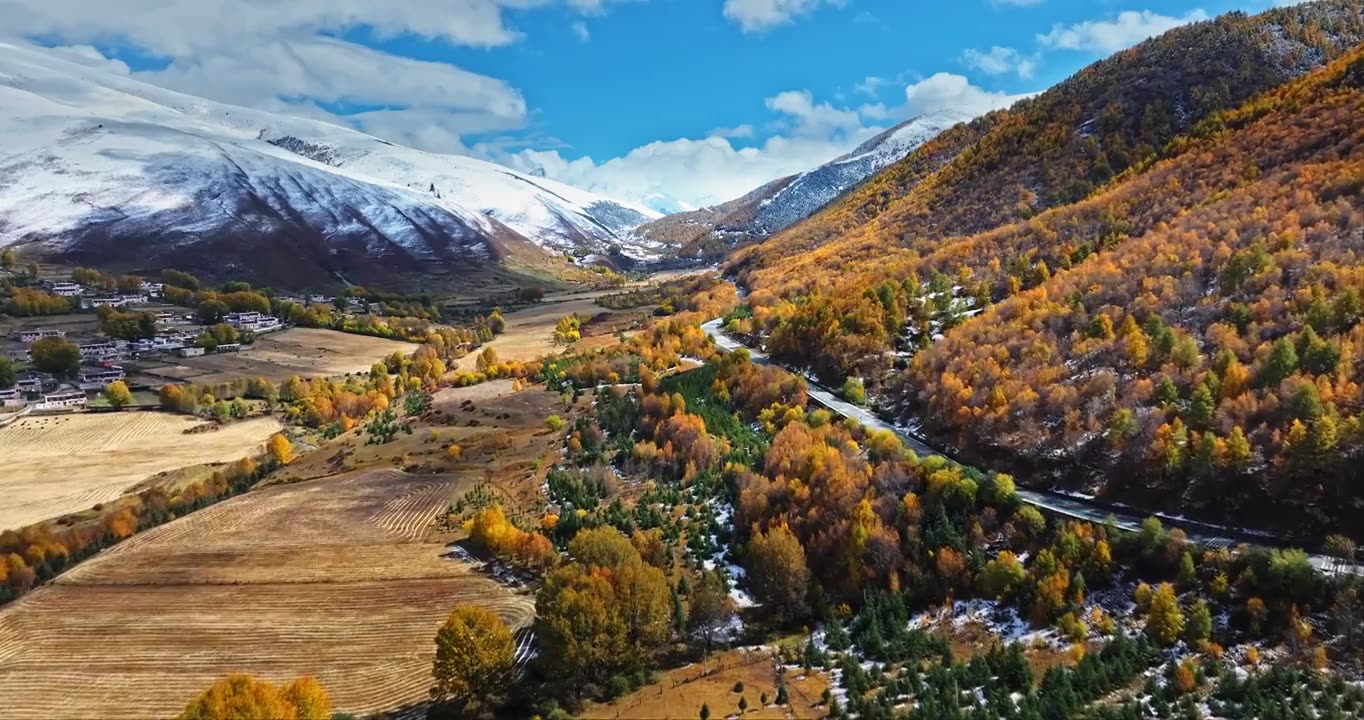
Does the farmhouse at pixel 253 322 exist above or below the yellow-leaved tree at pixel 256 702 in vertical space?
above

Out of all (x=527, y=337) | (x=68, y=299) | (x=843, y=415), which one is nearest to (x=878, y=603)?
(x=843, y=415)

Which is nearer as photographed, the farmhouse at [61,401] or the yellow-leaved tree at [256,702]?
the yellow-leaved tree at [256,702]

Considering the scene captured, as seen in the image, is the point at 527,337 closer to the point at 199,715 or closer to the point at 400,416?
the point at 400,416

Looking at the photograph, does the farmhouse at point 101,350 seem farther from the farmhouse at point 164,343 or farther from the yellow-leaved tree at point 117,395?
the yellow-leaved tree at point 117,395

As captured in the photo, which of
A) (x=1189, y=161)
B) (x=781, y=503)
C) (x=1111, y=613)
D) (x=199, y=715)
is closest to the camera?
(x=199, y=715)

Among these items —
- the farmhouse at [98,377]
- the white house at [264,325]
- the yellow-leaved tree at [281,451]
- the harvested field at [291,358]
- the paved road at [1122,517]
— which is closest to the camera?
the paved road at [1122,517]

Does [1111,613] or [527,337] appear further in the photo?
[527,337]

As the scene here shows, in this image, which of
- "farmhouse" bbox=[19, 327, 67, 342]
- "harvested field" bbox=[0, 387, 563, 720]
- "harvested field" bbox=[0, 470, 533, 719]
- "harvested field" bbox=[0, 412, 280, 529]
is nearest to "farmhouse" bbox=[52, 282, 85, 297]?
"farmhouse" bbox=[19, 327, 67, 342]

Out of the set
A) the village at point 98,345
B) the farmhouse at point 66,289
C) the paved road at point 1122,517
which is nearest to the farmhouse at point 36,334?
the village at point 98,345
